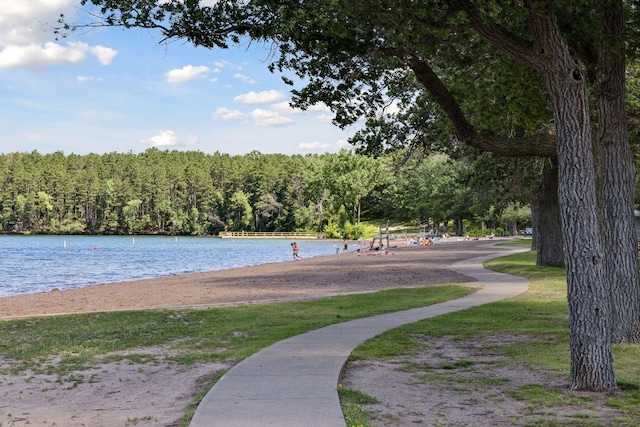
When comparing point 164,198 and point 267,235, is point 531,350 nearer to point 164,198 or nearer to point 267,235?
point 267,235

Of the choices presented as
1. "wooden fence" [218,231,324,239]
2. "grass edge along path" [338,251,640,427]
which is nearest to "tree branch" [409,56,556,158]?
"grass edge along path" [338,251,640,427]

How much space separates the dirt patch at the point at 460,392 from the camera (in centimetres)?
634

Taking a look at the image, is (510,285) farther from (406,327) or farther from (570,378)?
(570,378)

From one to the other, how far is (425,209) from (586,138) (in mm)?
78938

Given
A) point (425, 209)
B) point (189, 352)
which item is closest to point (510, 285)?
point (189, 352)

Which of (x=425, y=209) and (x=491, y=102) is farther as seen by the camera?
(x=425, y=209)

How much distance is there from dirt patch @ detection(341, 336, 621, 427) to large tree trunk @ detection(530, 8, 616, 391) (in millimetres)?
393

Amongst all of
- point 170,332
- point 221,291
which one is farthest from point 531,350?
point 221,291

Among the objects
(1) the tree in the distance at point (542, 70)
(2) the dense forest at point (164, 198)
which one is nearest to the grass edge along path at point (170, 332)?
(1) the tree in the distance at point (542, 70)

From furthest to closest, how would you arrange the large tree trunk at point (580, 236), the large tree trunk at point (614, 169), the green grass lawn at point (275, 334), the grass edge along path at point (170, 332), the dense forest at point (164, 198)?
1. the dense forest at point (164, 198)
2. the grass edge along path at point (170, 332)
3. the large tree trunk at point (614, 169)
4. the green grass lawn at point (275, 334)
5. the large tree trunk at point (580, 236)

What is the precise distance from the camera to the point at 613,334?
9836mm

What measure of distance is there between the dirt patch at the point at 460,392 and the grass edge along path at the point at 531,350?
40 millimetres

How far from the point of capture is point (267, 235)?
380ft

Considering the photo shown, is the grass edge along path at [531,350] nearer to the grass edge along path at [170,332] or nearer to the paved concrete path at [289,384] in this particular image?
the paved concrete path at [289,384]
